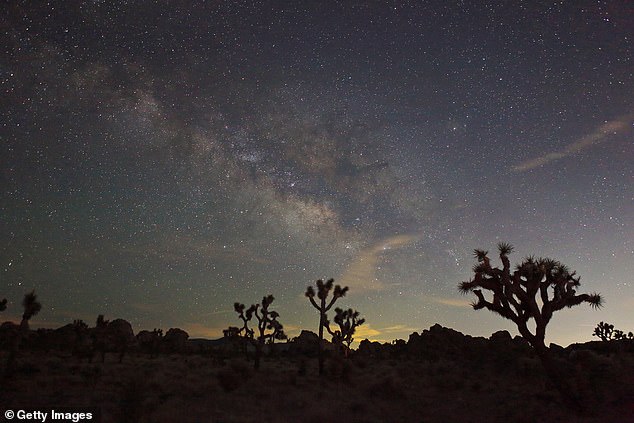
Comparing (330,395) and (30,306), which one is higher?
(30,306)

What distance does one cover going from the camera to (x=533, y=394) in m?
16.6

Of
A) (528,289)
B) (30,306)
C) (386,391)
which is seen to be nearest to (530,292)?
(528,289)

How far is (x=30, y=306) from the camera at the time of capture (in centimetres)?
2266

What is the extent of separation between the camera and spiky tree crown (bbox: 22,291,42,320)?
22.6 metres

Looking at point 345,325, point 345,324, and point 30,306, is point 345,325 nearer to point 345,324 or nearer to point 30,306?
point 345,324

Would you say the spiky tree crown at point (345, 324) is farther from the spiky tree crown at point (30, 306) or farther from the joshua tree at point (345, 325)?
the spiky tree crown at point (30, 306)

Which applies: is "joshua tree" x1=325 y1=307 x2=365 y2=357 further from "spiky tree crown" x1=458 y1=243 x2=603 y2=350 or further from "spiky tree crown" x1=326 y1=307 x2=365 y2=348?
"spiky tree crown" x1=458 y1=243 x2=603 y2=350

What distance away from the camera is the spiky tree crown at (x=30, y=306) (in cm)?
2262

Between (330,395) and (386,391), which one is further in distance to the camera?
(386,391)

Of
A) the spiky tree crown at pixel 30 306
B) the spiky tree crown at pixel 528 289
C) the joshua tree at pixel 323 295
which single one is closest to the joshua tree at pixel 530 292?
the spiky tree crown at pixel 528 289

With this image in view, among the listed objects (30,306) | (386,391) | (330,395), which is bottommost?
(330,395)

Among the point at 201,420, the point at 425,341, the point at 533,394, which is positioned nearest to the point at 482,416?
the point at 533,394

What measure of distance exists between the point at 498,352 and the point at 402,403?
50.9 ft

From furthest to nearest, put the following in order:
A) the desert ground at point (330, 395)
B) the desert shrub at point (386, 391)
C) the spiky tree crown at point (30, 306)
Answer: the spiky tree crown at point (30, 306), the desert shrub at point (386, 391), the desert ground at point (330, 395)
